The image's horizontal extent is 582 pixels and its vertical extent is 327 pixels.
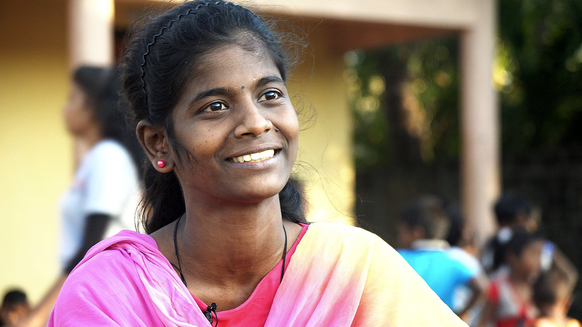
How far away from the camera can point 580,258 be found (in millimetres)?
9047

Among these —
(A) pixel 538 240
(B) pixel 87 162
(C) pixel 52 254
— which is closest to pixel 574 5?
(A) pixel 538 240


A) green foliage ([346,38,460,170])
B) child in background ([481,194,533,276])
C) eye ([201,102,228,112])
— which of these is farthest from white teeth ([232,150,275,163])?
green foliage ([346,38,460,170])

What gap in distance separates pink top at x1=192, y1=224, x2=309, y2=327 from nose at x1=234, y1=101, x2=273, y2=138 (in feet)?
1.42

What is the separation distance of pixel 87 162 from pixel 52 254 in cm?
389

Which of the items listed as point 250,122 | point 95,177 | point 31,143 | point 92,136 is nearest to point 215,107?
point 250,122

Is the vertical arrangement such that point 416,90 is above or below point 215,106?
below

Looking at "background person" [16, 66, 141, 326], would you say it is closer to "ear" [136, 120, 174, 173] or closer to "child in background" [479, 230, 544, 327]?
"ear" [136, 120, 174, 173]

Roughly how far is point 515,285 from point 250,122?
4286mm

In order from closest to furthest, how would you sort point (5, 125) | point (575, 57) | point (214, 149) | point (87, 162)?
point (214, 149)
point (87, 162)
point (5, 125)
point (575, 57)

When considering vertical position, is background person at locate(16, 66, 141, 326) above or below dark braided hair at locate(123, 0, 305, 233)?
below

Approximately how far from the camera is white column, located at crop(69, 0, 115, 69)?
537 cm

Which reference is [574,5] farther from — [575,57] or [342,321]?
[342,321]

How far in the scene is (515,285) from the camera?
18.5 feet

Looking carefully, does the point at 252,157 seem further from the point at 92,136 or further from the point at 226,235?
the point at 92,136
